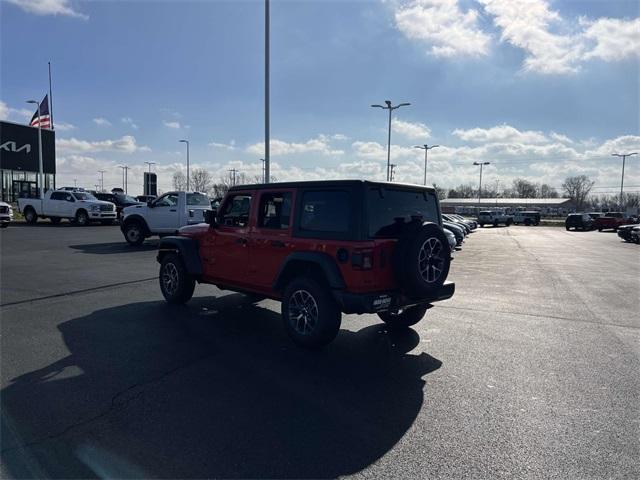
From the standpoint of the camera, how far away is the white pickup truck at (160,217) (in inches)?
673

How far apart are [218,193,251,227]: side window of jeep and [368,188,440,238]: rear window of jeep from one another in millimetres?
2075

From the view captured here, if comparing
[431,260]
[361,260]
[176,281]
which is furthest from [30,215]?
[431,260]

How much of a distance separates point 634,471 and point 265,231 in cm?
453

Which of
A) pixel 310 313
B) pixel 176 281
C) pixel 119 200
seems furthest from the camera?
pixel 119 200

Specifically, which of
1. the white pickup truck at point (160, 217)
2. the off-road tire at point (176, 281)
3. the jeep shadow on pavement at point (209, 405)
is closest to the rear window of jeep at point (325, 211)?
the jeep shadow on pavement at point (209, 405)

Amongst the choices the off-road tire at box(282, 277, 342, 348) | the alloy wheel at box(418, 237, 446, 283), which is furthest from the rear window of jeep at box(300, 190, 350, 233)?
the alloy wheel at box(418, 237, 446, 283)

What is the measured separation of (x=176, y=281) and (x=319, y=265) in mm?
3338

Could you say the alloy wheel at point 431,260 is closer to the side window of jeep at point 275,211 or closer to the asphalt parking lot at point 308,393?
the asphalt parking lot at point 308,393

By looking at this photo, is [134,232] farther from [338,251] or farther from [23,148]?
[23,148]

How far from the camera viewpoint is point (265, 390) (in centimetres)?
430

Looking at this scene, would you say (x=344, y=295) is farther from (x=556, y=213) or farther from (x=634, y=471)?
(x=556, y=213)

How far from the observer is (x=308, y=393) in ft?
13.9

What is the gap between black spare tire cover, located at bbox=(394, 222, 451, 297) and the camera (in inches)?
203

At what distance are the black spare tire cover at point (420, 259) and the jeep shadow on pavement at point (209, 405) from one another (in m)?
0.85
